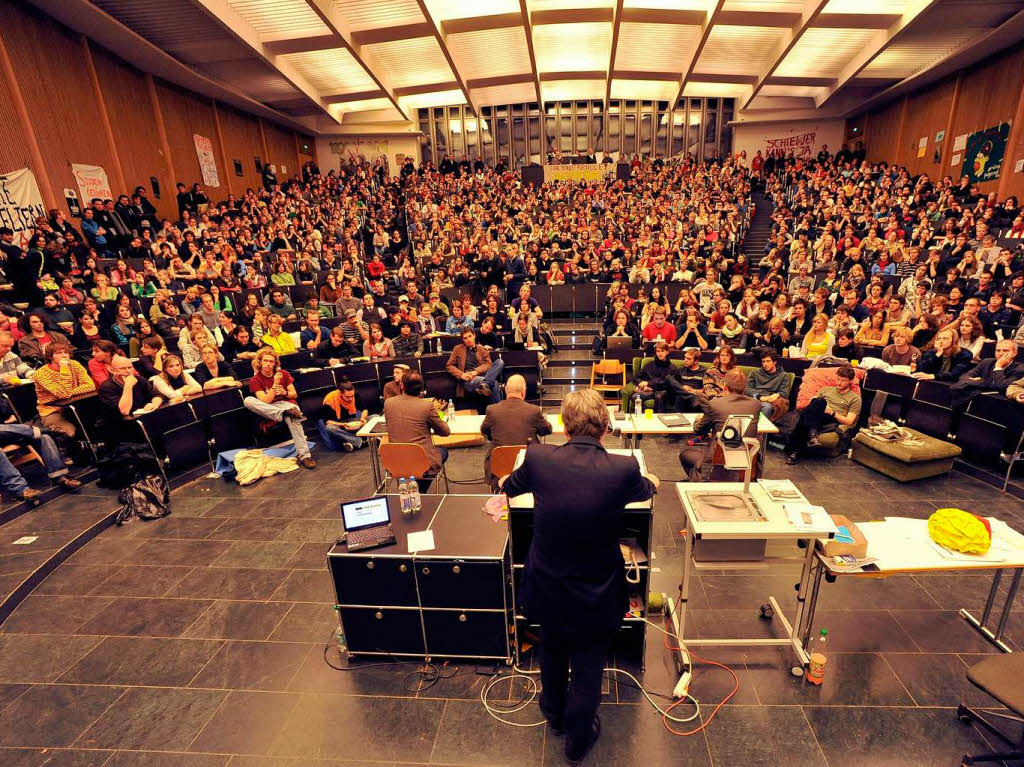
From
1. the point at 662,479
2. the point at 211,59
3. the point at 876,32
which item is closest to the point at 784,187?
the point at 876,32

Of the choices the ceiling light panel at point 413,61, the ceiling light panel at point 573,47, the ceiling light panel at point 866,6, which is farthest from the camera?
the ceiling light panel at point 573,47

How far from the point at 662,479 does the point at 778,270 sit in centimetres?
772

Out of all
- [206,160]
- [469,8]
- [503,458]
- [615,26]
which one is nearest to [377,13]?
[469,8]

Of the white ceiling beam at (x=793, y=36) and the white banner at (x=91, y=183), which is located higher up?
the white ceiling beam at (x=793, y=36)

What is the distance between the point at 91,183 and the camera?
37.9 ft

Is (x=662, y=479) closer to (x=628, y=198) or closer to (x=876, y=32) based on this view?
(x=628, y=198)

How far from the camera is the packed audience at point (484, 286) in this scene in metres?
6.13

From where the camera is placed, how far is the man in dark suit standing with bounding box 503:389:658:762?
6.66 feet

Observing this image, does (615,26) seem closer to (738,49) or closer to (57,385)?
(738,49)

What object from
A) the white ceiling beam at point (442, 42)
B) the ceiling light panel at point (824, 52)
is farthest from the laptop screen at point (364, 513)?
the ceiling light panel at point (824, 52)

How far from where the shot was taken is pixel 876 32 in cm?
1429

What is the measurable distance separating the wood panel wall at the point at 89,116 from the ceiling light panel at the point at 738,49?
53.6 feet

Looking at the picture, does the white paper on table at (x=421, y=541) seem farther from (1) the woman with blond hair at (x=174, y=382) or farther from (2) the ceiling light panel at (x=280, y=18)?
(2) the ceiling light panel at (x=280, y=18)

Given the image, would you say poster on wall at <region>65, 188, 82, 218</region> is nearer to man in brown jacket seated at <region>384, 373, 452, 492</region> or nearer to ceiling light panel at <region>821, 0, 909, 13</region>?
man in brown jacket seated at <region>384, 373, 452, 492</region>
